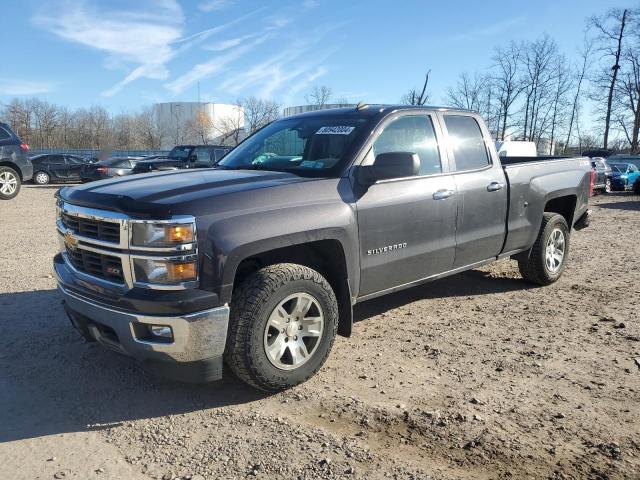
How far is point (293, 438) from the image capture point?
2965 millimetres

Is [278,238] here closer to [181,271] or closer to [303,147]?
[181,271]

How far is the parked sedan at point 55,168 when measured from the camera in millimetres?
23938

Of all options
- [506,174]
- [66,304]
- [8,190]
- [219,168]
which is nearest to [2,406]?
[66,304]

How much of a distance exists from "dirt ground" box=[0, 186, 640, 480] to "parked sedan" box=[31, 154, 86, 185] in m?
21.3

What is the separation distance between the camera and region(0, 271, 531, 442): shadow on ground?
3221mm

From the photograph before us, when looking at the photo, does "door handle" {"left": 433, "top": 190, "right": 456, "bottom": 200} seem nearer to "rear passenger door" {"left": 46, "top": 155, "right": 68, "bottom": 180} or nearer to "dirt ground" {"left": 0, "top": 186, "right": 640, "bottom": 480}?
"dirt ground" {"left": 0, "top": 186, "right": 640, "bottom": 480}

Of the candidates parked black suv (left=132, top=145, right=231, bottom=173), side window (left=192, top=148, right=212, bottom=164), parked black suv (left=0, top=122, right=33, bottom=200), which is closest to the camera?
parked black suv (left=0, top=122, right=33, bottom=200)

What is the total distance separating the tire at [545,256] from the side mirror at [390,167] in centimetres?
272

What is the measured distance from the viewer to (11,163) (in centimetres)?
1316

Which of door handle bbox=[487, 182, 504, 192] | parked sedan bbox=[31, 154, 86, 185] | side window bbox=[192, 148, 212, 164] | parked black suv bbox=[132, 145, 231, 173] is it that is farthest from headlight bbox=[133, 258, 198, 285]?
parked sedan bbox=[31, 154, 86, 185]

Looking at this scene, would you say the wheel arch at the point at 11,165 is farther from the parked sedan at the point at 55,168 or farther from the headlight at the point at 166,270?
the headlight at the point at 166,270

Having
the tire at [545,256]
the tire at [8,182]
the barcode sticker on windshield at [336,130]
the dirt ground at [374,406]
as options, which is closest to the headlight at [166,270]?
the dirt ground at [374,406]

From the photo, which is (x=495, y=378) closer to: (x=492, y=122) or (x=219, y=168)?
(x=219, y=168)

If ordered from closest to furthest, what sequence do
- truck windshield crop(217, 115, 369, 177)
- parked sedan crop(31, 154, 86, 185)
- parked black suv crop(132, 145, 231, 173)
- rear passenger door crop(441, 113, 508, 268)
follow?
1. truck windshield crop(217, 115, 369, 177)
2. rear passenger door crop(441, 113, 508, 268)
3. parked black suv crop(132, 145, 231, 173)
4. parked sedan crop(31, 154, 86, 185)
